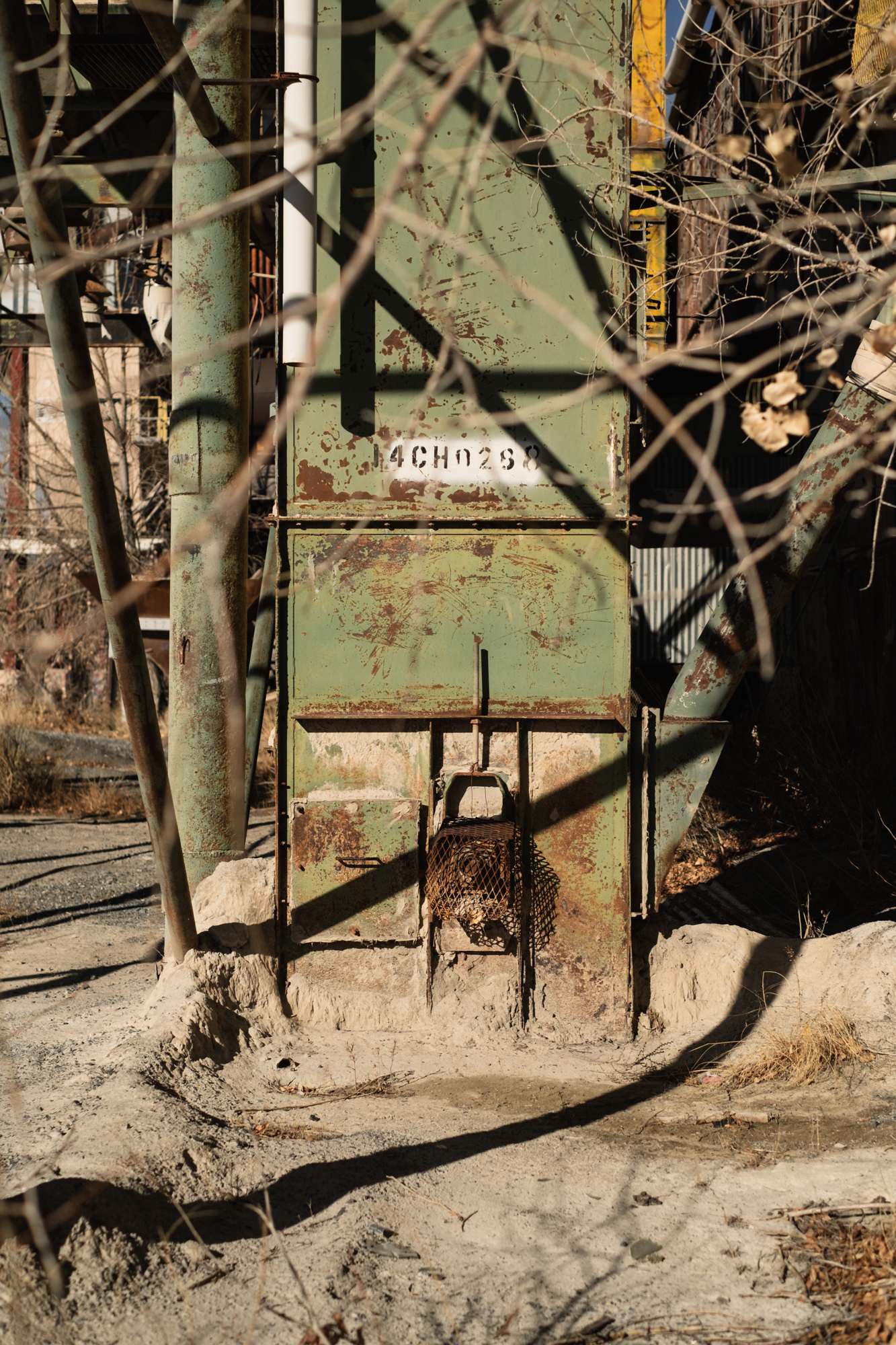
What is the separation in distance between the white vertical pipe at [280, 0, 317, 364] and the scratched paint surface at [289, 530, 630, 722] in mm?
943

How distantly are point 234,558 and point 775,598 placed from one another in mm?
2617

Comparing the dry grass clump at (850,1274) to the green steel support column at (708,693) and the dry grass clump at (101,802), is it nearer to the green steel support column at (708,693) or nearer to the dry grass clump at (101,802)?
the green steel support column at (708,693)

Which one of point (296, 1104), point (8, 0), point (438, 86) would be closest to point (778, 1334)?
point (296, 1104)

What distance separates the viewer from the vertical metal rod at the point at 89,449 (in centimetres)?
346

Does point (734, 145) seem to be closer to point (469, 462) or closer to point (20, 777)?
point (469, 462)

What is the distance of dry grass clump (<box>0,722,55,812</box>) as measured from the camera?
12.1 meters

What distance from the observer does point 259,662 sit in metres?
6.98

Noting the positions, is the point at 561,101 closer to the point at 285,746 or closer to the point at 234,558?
the point at 234,558

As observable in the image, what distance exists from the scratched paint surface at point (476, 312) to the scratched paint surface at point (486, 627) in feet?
0.61

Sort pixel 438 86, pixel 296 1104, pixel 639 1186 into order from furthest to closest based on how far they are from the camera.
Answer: pixel 438 86 → pixel 296 1104 → pixel 639 1186

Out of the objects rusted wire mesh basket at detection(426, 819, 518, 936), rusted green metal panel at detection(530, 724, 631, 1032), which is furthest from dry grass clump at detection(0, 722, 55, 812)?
rusted green metal panel at detection(530, 724, 631, 1032)

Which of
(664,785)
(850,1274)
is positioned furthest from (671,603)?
(850,1274)

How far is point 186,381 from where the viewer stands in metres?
5.88

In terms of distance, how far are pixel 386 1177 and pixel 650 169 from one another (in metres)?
5.15
